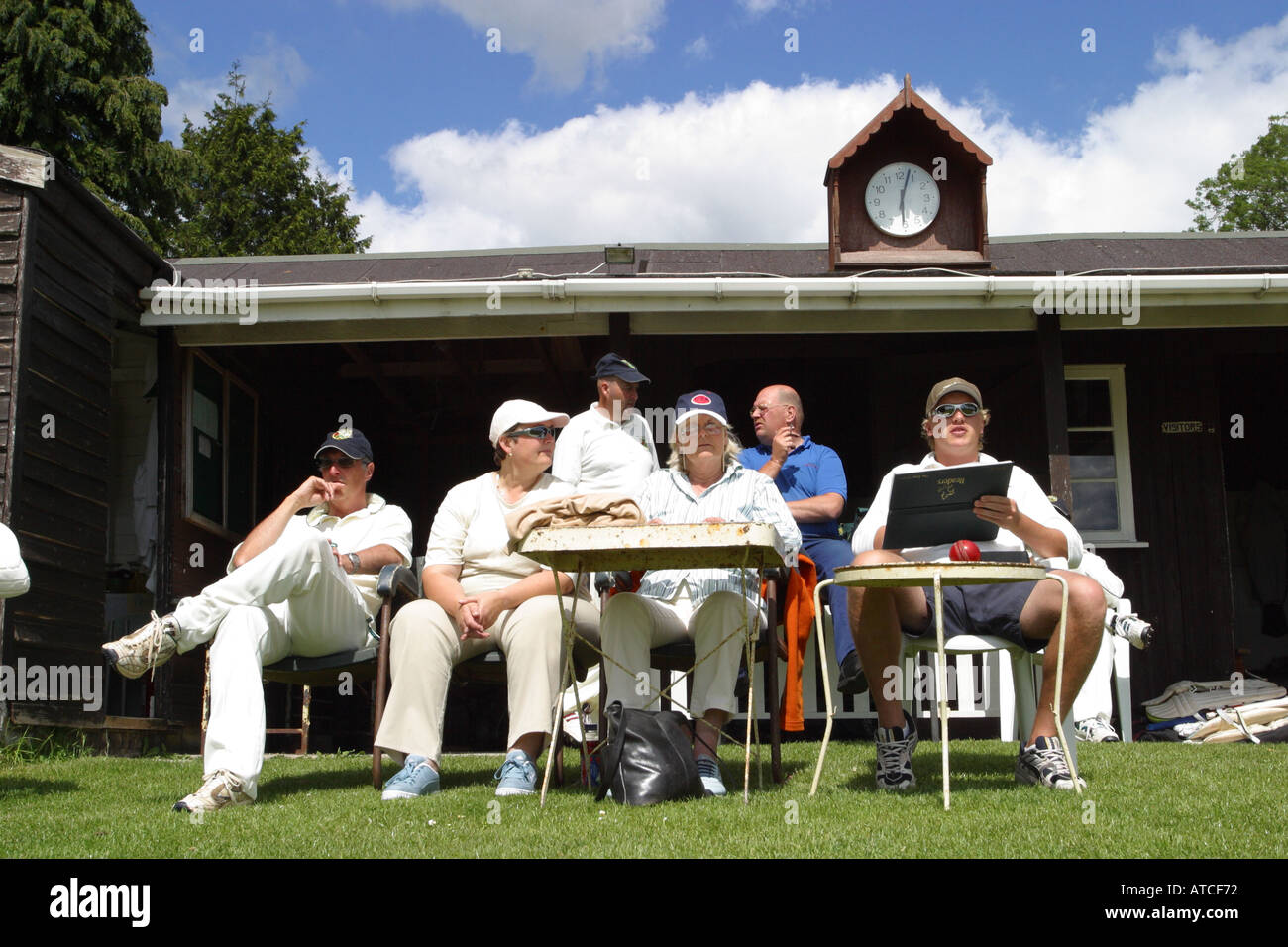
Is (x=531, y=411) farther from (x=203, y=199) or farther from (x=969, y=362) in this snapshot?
(x=203, y=199)

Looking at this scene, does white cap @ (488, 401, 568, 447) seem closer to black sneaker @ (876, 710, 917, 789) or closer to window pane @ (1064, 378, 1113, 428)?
black sneaker @ (876, 710, 917, 789)

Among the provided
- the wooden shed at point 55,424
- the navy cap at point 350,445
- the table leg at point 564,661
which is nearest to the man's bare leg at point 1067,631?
the table leg at point 564,661

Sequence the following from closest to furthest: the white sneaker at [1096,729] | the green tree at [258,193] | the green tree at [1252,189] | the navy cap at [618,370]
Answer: the navy cap at [618,370], the white sneaker at [1096,729], the green tree at [258,193], the green tree at [1252,189]

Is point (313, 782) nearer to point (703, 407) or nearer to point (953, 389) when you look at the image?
point (703, 407)

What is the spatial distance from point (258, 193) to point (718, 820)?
22932 millimetres

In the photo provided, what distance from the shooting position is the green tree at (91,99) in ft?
55.5

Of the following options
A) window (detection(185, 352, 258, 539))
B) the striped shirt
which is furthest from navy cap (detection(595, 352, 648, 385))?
window (detection(185, 352, 258, 539))

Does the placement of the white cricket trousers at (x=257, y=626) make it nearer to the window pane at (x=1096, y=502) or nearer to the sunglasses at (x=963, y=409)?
the sunglasses at (x=963, y=409)

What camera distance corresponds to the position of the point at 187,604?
12.0ft

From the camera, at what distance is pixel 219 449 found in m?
7.56

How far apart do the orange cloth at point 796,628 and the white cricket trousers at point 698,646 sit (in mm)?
200

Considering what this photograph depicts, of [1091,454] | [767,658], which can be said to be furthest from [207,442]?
[1091,454]
